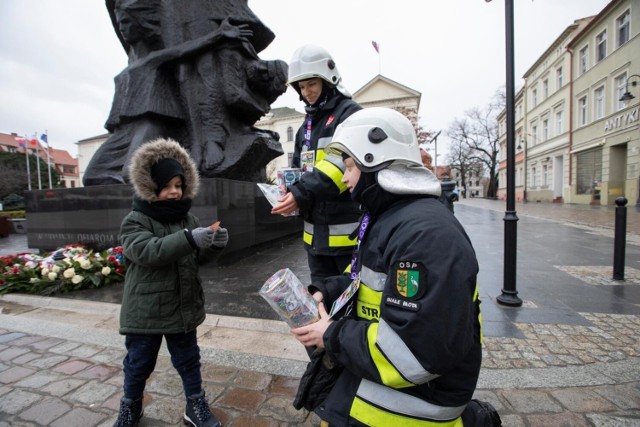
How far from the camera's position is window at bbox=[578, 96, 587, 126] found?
25969 mm

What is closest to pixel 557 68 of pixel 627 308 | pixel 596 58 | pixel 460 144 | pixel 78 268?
pixel 596 58

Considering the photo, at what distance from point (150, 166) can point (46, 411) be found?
1.75 meters

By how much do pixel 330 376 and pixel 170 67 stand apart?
7100 mm

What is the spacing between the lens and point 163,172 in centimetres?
216

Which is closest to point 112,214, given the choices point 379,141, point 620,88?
point 379,141

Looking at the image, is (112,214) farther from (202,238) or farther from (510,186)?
(510,186)

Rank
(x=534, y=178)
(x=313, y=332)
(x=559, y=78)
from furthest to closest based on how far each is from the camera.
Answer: (x=534, y=178), (x=559, y=78), (x=313, y=332)

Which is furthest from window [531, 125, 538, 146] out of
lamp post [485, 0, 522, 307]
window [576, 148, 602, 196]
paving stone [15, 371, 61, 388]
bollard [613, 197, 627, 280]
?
paving stone [15, 371, 61, 388]

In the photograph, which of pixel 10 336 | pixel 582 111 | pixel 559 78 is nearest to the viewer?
pixel 10 336

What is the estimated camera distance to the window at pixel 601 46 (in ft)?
76.4

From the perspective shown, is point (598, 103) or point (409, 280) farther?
point (598, 103)

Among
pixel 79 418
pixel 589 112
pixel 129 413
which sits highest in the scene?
pixel 589 112

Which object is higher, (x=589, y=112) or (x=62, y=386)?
(x=589, y=112)

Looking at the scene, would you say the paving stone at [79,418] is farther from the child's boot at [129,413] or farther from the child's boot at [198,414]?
the child's boot at [198,414]
